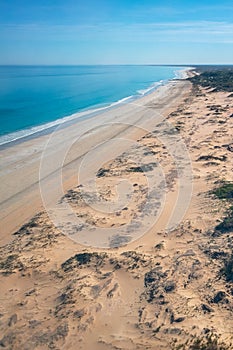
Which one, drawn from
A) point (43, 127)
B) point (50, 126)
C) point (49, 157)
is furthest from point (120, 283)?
point (50, 126)

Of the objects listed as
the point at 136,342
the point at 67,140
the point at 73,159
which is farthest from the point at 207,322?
the point at 67,140

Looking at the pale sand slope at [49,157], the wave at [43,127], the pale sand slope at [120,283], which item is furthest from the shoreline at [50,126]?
the pale sand slope at [120,283]

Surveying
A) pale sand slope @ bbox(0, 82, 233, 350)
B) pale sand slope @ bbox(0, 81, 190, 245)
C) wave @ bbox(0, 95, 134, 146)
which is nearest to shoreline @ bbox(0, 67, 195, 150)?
wave @ bbox(0, 95, 134, 146)

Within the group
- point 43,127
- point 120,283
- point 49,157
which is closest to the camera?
point 120,283

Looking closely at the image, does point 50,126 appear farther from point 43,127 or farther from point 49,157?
point 49,157

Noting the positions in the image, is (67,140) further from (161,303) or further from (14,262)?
(161,303)
